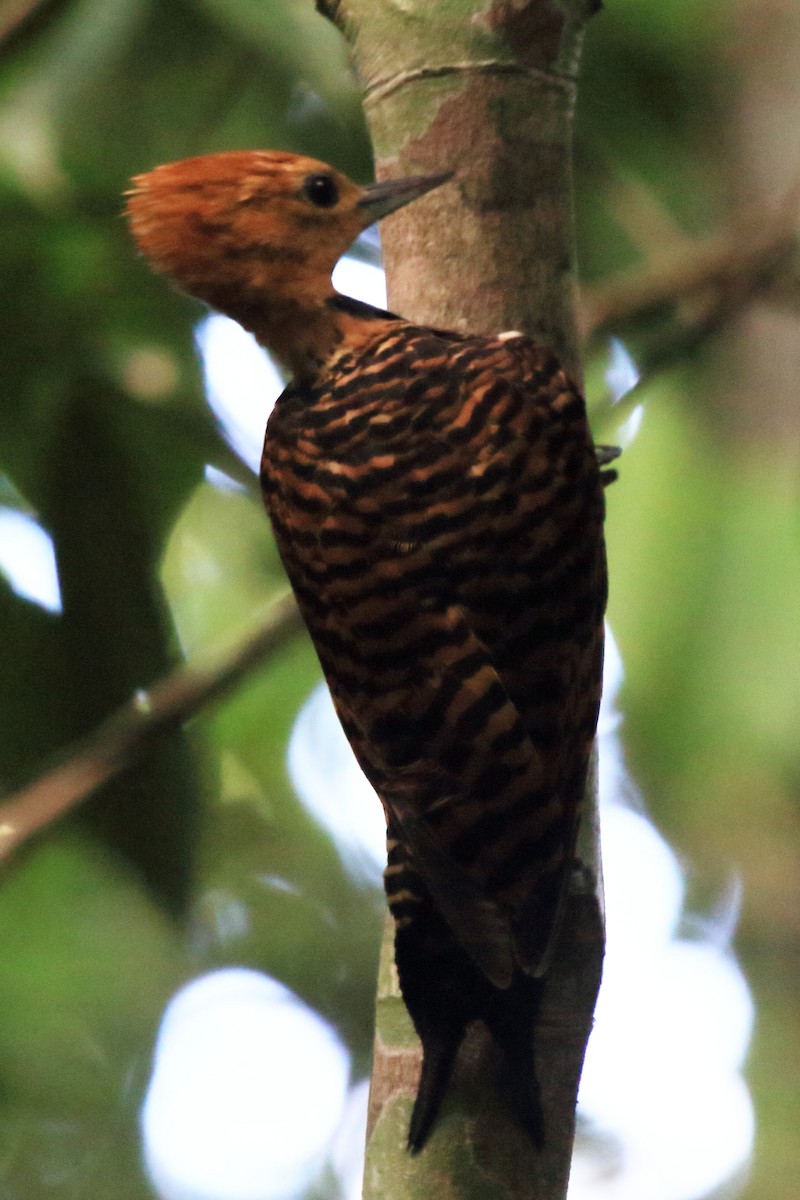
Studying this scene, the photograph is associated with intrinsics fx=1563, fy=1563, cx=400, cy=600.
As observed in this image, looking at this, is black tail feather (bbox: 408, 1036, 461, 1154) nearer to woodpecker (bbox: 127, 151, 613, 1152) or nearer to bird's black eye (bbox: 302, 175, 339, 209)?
woodpecker (bbox: 127, 151, 613, 1152)

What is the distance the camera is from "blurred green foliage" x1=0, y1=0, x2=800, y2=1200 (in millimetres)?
1821

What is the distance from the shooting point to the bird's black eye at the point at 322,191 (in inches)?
79.2

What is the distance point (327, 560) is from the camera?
67.3 inches

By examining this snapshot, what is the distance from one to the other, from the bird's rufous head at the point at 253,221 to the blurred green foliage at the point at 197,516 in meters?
0.18

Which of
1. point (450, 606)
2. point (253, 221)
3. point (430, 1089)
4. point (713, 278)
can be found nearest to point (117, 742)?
point (450, 606)

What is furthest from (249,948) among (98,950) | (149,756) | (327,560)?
(327,560)

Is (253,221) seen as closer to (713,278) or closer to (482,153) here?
(482,153)

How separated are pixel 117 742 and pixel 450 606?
17.4 inches

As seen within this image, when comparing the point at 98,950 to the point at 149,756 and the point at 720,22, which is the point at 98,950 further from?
the point at 720,22

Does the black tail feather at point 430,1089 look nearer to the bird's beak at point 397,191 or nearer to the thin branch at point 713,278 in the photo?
the bird's beak at point 397,191

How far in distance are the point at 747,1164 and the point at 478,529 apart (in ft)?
6.64

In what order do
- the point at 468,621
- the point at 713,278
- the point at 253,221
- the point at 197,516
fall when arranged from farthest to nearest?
the point at 197,516, the point at 713,278, the point at 253,221, the point at 468,621

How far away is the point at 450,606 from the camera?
163cm

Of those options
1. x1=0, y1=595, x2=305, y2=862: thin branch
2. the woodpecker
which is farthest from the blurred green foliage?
the woodpecker
